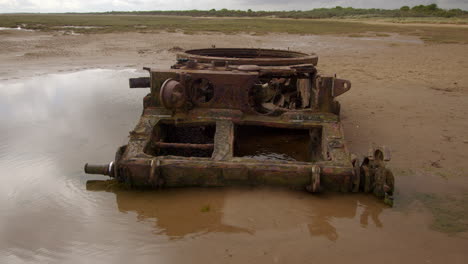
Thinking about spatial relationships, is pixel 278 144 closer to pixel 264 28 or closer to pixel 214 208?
pixel 214 208

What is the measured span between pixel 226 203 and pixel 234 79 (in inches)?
61.8

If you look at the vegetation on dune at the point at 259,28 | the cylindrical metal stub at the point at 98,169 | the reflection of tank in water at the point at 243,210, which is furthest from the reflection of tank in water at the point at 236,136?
the vegetation on dune at the point at 259,28

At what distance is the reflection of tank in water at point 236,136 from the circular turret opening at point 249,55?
0.02 metres

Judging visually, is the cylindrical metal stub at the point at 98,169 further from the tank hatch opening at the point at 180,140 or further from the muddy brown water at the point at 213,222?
the tank hatch opening at the point at 180,140

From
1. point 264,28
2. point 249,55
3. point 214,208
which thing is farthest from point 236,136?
point 264,28

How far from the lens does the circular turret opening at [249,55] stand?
16.5 ft

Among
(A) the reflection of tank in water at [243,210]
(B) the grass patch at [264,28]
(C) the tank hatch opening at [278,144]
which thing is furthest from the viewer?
(B) the grass patch at [264,28]

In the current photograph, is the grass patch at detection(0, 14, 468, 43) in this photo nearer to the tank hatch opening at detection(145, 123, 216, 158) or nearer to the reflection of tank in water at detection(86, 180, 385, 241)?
the tank hatch opening at detection(145, 123, 216, 158)

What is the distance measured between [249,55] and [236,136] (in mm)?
3171

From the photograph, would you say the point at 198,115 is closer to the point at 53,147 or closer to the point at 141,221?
the point at 141,221

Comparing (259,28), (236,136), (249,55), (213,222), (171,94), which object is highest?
(259,28)

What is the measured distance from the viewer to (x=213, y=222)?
3.22m

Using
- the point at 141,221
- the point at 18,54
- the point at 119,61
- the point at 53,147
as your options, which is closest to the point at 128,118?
the point at 53,147

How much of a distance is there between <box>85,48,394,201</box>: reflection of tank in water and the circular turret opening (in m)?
0.02
